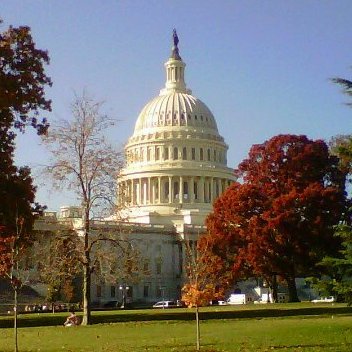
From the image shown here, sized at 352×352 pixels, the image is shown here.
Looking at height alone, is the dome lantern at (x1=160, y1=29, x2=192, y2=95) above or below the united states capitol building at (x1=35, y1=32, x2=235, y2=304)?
above

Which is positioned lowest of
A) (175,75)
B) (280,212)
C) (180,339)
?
(180,339)

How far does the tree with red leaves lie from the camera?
6712cm

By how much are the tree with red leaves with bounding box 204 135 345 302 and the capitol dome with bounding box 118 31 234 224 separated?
5982cm

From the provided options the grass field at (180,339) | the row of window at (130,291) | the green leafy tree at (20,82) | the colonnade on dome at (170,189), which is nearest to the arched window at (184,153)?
the colonnade on dome at (170,189)

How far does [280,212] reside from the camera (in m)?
67.9

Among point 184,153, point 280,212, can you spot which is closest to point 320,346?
point 280,212

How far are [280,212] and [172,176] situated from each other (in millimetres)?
75318

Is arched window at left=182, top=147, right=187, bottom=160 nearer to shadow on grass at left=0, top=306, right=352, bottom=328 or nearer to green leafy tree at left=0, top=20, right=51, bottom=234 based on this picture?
shadow on grass at left=0, top=306, right=352, bottom=328

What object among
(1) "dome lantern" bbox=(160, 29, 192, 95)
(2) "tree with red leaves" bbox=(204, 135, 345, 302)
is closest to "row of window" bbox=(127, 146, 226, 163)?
(1) "dome lantern" bbox=(160, 29, 192, 95)

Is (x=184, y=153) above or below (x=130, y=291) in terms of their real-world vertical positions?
above

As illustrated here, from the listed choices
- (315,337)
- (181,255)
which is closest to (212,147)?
(181,255)

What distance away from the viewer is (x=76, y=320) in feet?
141

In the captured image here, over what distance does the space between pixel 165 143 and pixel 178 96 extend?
12488mm

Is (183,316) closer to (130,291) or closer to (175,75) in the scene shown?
(130,291)
